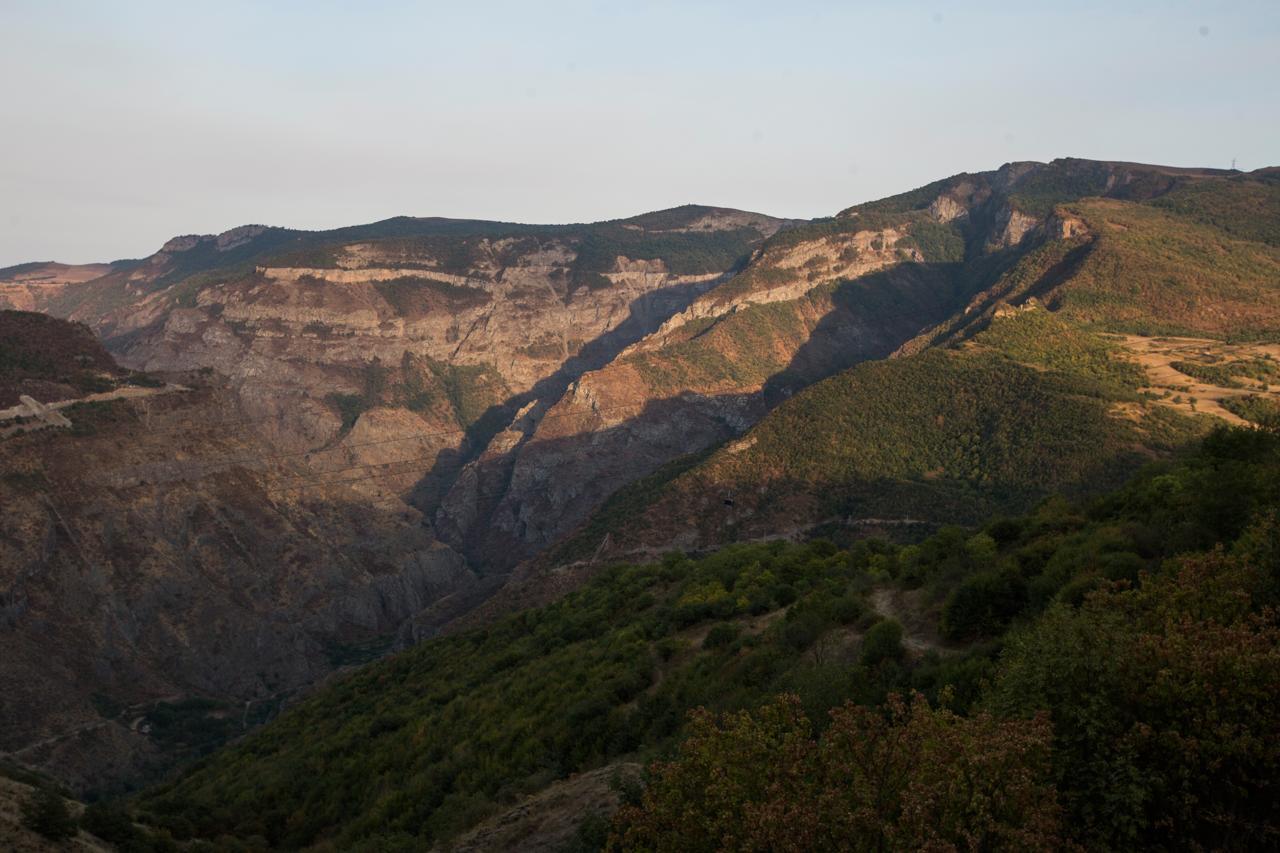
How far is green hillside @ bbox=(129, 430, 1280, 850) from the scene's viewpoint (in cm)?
964

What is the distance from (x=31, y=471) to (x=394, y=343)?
366ft

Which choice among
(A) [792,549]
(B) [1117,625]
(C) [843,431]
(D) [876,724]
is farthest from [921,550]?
(C) [843,431]

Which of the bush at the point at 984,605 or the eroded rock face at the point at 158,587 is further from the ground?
the bush at the point at 984,605

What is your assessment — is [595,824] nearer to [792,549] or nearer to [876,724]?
[876,724]

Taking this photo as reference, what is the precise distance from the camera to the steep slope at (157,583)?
6244cm

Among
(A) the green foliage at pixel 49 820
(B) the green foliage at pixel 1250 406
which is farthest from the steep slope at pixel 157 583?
(B) the green foliage at pixel 1250 406

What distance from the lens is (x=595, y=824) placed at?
1577 centimetres

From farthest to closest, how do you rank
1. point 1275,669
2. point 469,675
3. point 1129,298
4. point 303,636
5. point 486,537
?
point 486,537 → point 1129,298 → point 303,636 → point 469,675 → point 1275,669

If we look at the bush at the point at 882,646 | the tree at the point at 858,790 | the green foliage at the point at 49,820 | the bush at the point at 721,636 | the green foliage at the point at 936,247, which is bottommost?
the bush at the point at 721,636

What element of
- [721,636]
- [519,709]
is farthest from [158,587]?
[721,636]

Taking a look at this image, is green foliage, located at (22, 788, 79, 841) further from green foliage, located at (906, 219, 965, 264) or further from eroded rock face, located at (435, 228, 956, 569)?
green foliage, located at (906, 219, 965, 264)

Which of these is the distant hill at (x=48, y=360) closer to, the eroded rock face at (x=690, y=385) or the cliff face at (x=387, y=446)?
the cliff face at (x=387, y=446)

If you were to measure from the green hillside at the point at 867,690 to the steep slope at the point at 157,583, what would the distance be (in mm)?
24155

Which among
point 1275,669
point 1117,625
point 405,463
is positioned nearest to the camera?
point 1275,669
